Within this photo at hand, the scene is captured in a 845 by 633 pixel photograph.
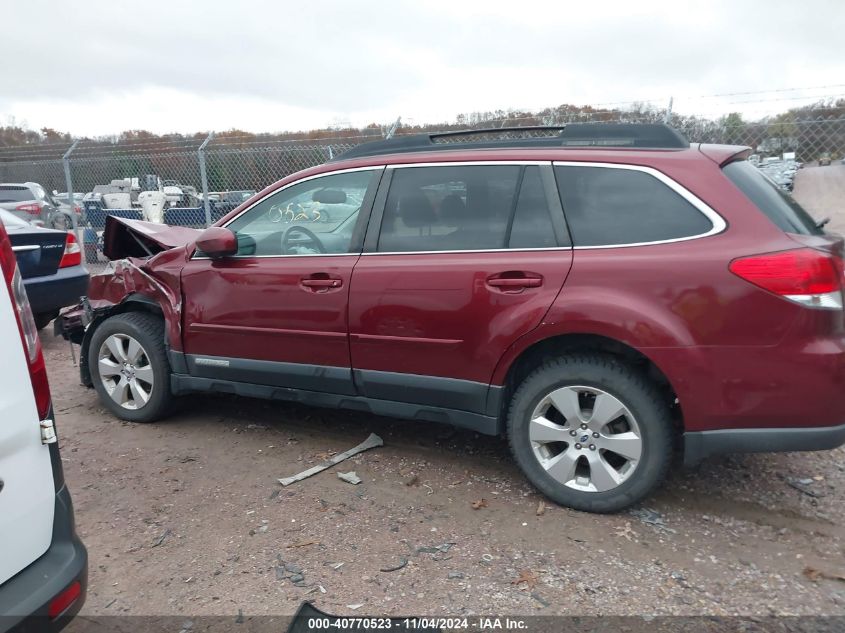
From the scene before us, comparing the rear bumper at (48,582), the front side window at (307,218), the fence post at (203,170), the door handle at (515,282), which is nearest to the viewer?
the rear bumper at (48,582)

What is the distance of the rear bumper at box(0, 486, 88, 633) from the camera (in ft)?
5.78

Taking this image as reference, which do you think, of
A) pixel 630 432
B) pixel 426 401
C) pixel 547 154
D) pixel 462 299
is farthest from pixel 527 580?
pixel 547 154

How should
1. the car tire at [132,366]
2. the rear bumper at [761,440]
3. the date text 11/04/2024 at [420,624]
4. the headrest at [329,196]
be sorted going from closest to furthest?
the date text 11/04/2024 at [420,624], the rear bumper at [761,440], the headrest at [329,196], the car tire at [132,366]

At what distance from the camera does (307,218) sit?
3.88 meters

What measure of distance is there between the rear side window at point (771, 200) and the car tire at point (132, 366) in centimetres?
355

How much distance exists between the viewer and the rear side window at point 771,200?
2830 millimetres

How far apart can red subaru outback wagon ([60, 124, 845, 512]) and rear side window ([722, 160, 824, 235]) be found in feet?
0.04

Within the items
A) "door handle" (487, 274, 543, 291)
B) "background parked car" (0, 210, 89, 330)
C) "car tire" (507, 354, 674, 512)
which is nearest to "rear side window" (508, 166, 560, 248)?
"door handle" (487, 274, 543, 291)

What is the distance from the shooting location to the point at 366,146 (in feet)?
12.8

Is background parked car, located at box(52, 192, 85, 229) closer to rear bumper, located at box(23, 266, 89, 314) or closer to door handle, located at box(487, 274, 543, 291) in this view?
rear bumper, located at box(23, 266, 89, 314)

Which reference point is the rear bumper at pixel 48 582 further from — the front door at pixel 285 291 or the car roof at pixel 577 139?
the car roof at pixel 577 139

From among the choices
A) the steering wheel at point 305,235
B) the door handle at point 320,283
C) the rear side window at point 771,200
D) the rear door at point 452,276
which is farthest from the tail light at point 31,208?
the rear side window at point 771,200

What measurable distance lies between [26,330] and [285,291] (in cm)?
179

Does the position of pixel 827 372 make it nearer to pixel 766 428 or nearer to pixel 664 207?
pixel 766 428
